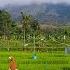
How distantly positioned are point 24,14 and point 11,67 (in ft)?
200

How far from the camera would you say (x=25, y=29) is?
73938 mm

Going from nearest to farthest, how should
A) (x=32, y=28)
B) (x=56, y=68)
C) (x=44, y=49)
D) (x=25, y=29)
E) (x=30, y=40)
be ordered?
(x=56, y=68)
(x=44, y=49)
(x=30, y=40)
(x=25, y=29)
(x=32, y=28)

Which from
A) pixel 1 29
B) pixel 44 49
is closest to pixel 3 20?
pixel 1 29

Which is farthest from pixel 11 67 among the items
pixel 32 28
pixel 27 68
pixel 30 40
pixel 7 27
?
pixel 32 28

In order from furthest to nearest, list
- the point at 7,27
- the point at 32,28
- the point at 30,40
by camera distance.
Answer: the point at 32,28
the point at 7,27
the point at 30,40

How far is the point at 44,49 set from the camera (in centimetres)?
4850

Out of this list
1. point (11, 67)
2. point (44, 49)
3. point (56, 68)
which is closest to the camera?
point (11, 67)

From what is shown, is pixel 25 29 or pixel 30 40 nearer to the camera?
pixel 30 40

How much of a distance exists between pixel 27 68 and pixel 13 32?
54.1 m

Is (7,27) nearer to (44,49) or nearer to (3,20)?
(3,20)

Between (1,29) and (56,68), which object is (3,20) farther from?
(56,68)

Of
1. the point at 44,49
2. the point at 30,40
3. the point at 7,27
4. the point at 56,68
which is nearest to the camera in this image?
Result: the point at 56,68

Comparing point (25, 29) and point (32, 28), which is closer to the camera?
point (25, 29)

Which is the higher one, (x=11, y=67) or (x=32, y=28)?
(x=11, y=67)
